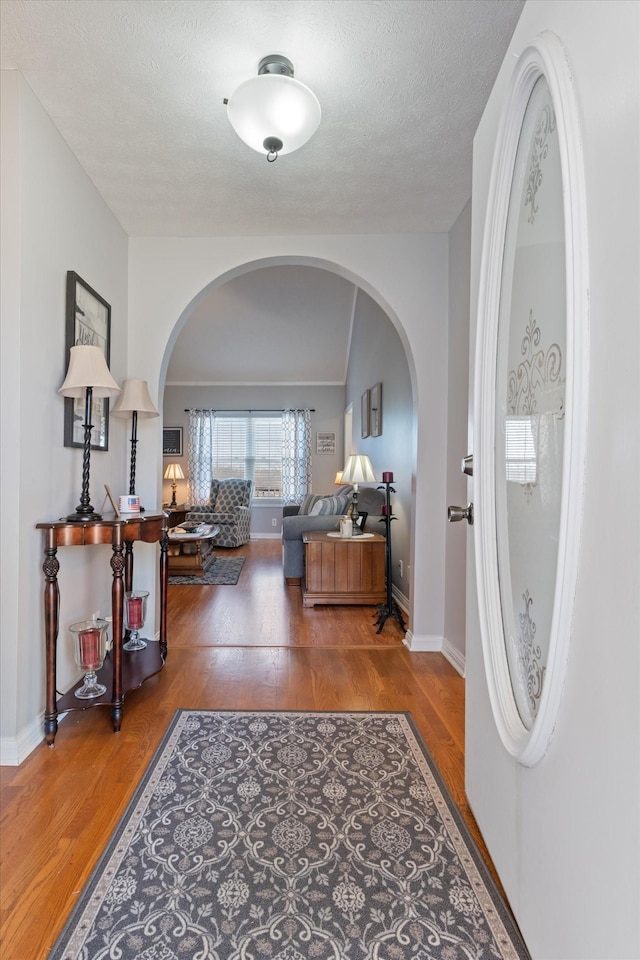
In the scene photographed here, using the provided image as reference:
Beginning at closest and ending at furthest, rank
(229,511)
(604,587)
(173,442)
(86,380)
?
(604,587) < (86,380) < (229,511) < (173,442)

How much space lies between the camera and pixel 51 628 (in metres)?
1.82

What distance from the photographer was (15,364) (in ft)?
5.63

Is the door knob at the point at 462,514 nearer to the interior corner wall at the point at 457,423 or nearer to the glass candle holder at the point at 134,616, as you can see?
the interior corner wall at the point at 457,423

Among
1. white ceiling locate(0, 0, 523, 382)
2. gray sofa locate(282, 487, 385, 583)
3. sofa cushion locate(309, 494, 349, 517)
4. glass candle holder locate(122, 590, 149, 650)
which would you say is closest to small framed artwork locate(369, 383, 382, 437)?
gray sofa locate(282, 487, 385, 583)

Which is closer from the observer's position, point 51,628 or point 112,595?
point 51,628

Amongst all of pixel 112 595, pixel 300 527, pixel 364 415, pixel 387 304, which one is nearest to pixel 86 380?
pixel 112 595

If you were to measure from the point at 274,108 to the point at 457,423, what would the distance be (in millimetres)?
1737

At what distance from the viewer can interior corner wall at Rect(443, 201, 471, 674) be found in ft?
8.37

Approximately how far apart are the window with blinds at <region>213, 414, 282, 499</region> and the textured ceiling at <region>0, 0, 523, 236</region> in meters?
5.38

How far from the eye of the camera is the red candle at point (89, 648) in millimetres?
1951

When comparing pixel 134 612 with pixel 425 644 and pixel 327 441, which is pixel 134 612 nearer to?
pixel 425 644

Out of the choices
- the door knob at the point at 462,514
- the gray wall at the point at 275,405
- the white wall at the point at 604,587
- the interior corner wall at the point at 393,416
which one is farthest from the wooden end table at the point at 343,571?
the gray wall at the point at 275,405

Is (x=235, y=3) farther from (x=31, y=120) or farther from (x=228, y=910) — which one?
(x=228, y=910)

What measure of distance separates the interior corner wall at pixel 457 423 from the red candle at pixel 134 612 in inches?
67.0
